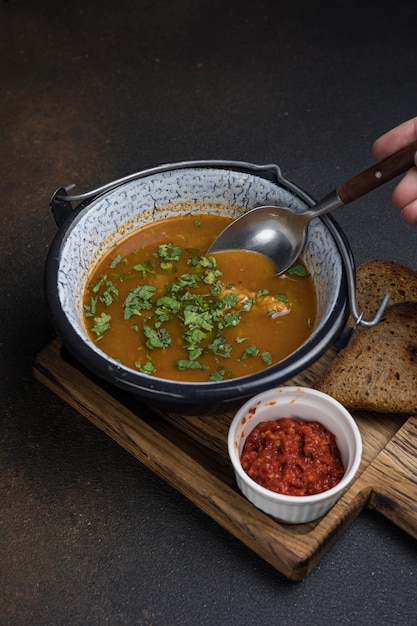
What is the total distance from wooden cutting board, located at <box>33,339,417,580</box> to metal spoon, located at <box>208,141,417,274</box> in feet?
1.57

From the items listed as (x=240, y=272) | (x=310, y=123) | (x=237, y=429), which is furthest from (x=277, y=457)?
(x=310, y=123)

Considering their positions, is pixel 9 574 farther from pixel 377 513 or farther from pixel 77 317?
pixel 377 513

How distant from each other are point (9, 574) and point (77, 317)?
96 centimetres

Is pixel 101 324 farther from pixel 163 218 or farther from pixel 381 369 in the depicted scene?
pixel 381 369

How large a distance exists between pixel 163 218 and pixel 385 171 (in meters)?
1.05

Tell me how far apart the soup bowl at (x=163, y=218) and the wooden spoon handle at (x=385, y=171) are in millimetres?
213

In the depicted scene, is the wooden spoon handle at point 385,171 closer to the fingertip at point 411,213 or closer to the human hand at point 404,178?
the human hand at point 404,178

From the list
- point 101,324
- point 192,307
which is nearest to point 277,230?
point 192,307

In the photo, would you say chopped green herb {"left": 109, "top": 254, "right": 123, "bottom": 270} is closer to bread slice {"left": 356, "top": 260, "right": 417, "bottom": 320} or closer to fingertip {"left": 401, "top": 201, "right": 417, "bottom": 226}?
bread slice {"left": 356, "top": 260, "right": 417, "bottom": 320}

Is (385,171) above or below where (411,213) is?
above

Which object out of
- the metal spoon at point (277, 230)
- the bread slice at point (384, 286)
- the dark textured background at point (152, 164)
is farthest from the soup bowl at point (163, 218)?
the dark textured background at point (152, 164)

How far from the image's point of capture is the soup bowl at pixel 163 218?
9.59ft

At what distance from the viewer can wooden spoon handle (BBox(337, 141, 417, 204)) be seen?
10.2 feet

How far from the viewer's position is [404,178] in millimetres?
3336
